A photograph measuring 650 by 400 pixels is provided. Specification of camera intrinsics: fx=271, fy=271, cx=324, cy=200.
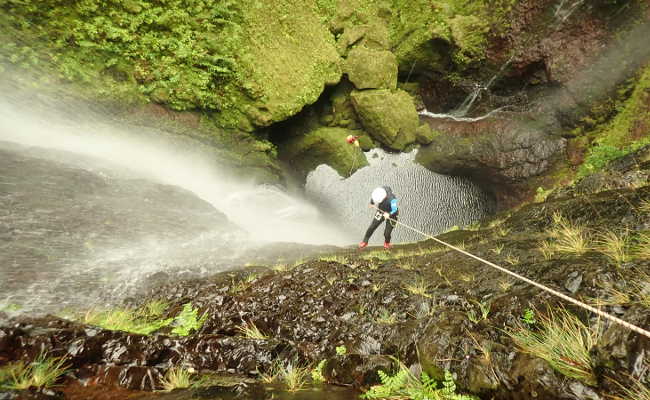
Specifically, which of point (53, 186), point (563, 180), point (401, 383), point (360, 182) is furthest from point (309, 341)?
point (563, 180)

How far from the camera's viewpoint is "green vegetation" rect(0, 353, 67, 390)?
5.47 feet

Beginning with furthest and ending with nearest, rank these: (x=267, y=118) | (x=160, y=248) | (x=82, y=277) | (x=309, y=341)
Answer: (x=267, y=118), (x=160, y=248), (x=82, y=277), (x=309, y=341)

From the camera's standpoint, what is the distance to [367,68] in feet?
36.7

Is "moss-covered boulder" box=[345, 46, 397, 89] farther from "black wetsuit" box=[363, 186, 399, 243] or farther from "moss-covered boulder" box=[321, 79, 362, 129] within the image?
"black wetsuit" box=[363, 186, 399, 243]

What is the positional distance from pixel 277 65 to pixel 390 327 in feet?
30.4

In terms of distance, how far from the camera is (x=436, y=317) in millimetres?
2438

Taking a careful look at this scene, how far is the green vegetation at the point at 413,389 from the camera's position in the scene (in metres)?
1.70

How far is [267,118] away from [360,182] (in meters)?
4.45

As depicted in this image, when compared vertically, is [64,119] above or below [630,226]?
above

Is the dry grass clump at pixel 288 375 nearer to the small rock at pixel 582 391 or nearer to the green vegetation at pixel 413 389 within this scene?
the green vegetation at pixel 413 389

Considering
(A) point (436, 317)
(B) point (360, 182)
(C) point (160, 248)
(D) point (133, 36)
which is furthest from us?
(B) point (360, 182)

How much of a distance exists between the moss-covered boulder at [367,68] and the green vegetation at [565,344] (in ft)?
36.0

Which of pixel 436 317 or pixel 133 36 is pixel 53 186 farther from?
pixel 436 317

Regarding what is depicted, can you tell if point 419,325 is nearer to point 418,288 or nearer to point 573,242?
point 418,288
